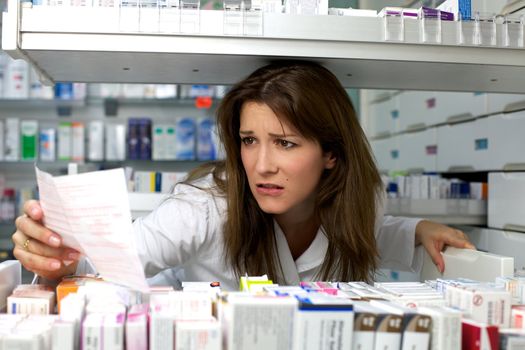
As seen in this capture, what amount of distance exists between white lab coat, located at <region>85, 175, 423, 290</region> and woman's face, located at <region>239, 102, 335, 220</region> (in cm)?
15

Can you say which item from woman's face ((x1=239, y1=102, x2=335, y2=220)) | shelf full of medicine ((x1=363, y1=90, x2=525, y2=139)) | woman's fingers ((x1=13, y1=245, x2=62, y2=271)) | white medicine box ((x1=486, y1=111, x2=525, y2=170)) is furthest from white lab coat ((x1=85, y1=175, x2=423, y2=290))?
shelf full of medicine ((x1=363, y1=90, x2=525, y2=139))

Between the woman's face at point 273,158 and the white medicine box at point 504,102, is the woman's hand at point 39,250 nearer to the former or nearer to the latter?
the woman's face at point 273,158

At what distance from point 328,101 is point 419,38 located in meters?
0.28

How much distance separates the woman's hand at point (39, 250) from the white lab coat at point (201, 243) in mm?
252

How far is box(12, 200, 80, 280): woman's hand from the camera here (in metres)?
0.94

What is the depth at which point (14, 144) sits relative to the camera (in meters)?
3.72

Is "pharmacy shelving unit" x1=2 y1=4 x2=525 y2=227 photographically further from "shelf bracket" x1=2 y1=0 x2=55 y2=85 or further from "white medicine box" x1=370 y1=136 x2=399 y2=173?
"white medicine box" x1=370 y1=136 x2=399 y2=173

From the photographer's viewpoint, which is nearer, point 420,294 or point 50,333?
point 50,333

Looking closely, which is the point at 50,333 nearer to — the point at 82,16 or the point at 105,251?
the point at 105,251

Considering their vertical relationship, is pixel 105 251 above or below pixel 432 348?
above

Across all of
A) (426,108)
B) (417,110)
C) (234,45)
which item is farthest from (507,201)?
(234,45)

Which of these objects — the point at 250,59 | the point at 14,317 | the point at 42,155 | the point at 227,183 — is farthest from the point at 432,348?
the point at 42,155

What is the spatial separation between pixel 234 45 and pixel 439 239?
0.74 metres

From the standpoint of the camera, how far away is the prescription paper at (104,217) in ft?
2.54
